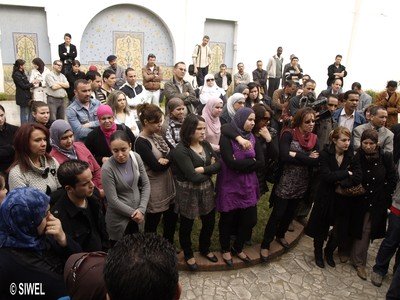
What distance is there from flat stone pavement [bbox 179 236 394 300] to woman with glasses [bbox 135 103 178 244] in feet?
2.73

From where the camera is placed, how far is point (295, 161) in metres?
4.11

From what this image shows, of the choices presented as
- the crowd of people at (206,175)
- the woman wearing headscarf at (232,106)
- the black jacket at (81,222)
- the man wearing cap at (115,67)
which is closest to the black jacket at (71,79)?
the man wearing cap at (115,67)

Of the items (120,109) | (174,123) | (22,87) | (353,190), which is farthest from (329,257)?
(22,87)

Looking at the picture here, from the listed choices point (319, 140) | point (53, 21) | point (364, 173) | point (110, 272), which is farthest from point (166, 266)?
point (53, 21)

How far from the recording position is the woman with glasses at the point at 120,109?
4539 millimetres

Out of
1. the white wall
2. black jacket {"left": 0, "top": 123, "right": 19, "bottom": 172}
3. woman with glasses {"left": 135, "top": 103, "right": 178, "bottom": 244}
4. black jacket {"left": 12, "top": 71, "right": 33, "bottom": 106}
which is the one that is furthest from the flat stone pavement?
the white wall

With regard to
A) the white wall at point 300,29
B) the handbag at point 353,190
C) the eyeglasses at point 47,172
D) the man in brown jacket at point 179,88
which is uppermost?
the white wall at point 300,29

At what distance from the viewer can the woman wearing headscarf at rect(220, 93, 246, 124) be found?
17.2ft

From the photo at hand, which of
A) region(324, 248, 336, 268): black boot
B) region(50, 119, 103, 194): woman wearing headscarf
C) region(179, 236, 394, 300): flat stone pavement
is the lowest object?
region(179, 236, 394, 300): flat stone pavement

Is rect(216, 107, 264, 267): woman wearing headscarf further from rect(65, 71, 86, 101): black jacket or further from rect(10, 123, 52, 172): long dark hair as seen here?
rect(65, 71, 86, 101): black jacket

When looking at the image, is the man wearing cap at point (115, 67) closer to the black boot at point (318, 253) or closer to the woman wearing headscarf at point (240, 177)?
the woman wearing headscarf at point (240, 177)

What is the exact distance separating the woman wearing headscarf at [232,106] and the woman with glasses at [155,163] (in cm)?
152

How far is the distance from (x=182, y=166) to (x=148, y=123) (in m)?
0.59

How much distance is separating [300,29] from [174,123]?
1243 cm
